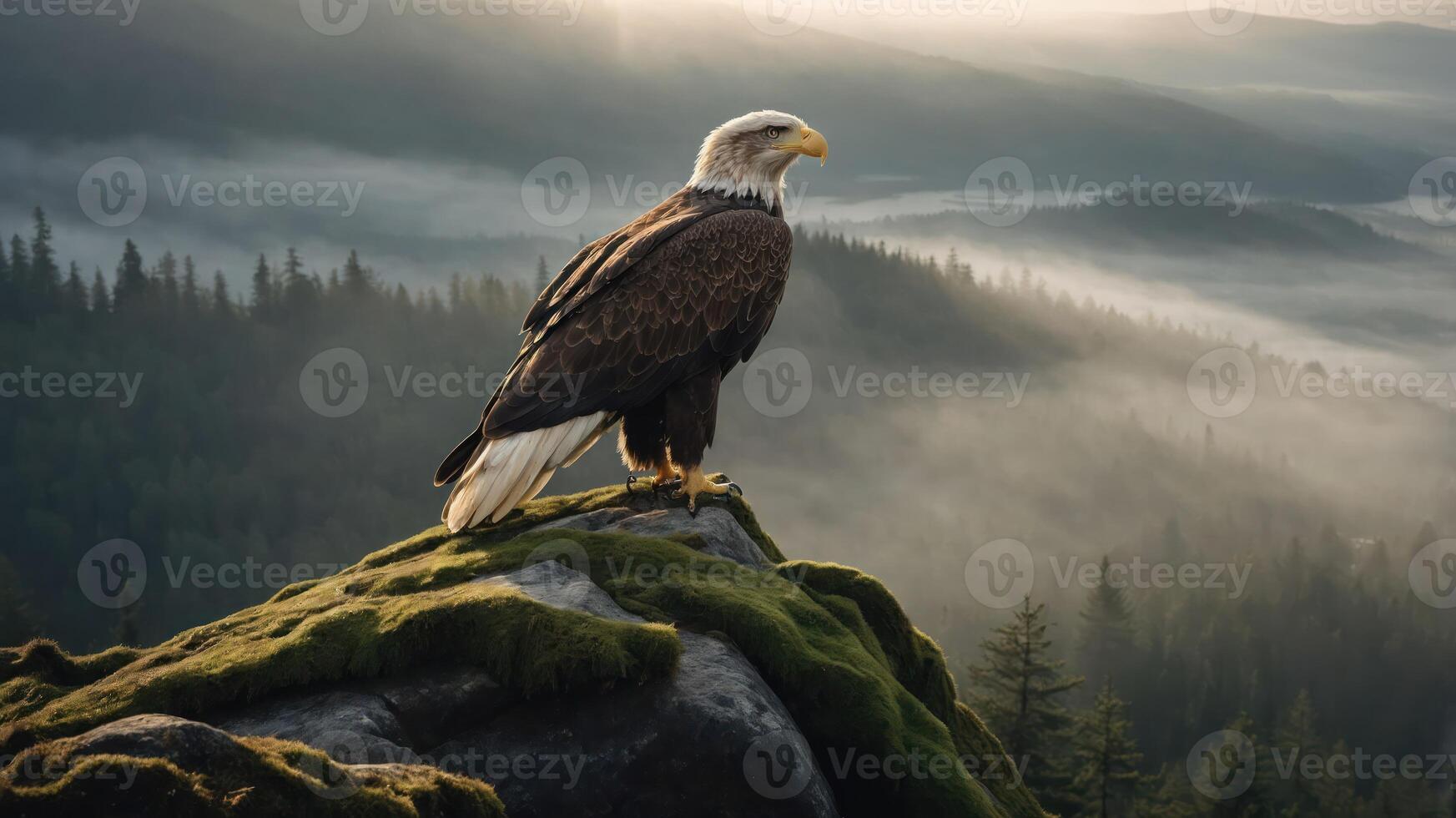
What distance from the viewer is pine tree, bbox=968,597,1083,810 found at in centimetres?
3678

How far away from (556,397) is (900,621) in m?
3.79

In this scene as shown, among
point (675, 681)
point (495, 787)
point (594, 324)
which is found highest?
point (594, 324)

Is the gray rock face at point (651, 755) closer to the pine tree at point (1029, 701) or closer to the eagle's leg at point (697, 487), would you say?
the eagle's leg at point (697, 487)

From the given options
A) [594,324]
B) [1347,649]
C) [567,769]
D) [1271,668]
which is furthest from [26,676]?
[1347,649]

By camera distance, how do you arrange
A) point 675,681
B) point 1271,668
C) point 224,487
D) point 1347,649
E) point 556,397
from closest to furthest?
1. point 675,681
2. point 556,397
3. point 1271,668
4. point 1347,649
5. point 224,487

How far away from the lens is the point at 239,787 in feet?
15.5

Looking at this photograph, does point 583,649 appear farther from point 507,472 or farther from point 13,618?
point 13,618

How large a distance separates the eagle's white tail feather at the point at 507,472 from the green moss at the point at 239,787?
4.10 m

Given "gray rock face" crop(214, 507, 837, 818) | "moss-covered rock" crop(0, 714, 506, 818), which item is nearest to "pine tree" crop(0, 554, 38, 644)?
"gray rock face" crop(214, 507, 837, 818)

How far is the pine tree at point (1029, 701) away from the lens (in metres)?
36.8

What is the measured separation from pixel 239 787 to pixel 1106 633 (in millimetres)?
142492

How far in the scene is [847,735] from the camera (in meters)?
7.70

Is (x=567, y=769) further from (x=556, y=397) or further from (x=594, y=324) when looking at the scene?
(x=594, y=324)

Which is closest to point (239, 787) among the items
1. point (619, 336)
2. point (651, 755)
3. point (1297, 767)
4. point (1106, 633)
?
point (651, 755)
